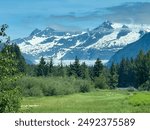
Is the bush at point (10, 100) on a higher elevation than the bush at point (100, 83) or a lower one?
higher

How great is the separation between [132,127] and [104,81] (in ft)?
423

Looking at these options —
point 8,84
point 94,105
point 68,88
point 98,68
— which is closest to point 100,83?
point 98,68

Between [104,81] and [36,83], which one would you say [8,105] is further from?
[104,81]

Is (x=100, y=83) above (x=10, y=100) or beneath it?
beneath

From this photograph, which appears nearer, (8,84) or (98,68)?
(8,84)

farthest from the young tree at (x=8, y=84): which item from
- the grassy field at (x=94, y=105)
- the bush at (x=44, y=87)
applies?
the bush at (x=44, y=87)

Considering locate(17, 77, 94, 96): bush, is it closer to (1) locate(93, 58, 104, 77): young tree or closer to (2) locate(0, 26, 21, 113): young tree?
(1) locate(93, 58, 104, 77): young tree

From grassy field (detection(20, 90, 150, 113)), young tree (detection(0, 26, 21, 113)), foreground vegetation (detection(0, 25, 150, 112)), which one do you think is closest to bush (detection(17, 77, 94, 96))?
foreground vegetation (detection(0, 25, 150, 112))

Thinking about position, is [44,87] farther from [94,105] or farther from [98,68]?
[98,68]

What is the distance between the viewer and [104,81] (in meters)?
138

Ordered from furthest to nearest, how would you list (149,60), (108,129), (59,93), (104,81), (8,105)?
(149,60) < (104,81) < (59,93) < (8,105) < (108,129)

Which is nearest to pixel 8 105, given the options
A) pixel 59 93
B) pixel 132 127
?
pixel 132 127

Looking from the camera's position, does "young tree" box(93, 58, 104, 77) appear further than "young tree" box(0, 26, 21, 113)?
Yes

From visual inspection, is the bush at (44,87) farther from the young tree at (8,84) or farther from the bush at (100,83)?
the young tree at (8,84)
